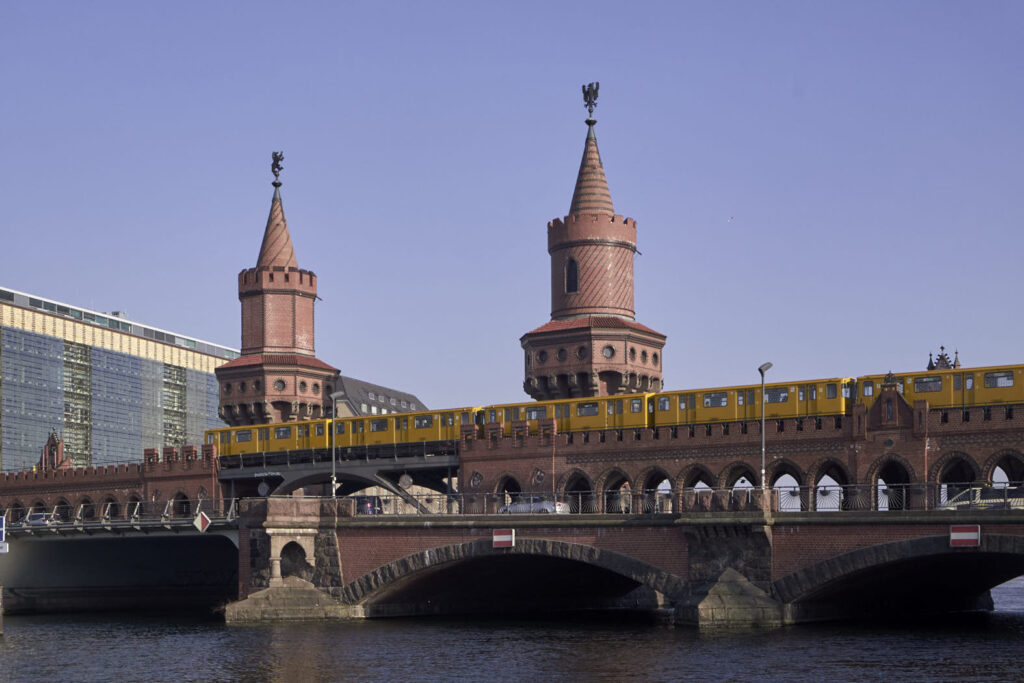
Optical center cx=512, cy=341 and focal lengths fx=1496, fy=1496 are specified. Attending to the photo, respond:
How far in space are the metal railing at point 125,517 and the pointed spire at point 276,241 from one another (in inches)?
767

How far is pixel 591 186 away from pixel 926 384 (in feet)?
110

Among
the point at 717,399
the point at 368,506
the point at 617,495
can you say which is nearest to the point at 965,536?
the point at 617,495

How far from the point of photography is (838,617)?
217 ft

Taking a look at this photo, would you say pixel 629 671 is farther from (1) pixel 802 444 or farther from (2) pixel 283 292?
(2) pixel 283 292

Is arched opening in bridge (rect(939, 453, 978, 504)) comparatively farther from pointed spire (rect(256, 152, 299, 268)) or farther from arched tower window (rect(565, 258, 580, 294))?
pointed spire (rect(256, 152, 299, 268))

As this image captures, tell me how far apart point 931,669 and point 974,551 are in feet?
28.8

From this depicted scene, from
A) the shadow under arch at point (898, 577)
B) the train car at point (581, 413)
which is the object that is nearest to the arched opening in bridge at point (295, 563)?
the train car at point (581, 413)

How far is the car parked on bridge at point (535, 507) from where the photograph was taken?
72.9m

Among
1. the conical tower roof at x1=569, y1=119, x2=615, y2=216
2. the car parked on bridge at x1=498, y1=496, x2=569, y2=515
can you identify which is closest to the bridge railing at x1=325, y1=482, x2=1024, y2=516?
the car parked on bridge at x1=498, y1=496, x2=569, y2=515

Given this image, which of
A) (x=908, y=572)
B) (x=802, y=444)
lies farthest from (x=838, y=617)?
(x=802, y=444)

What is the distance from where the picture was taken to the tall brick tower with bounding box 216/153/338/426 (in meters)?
111

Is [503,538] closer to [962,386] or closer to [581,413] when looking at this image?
[581,413]

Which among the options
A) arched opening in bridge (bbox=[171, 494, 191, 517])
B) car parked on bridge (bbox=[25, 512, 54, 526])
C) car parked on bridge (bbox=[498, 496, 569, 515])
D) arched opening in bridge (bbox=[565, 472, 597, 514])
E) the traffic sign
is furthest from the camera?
arched opening in bridge (bbox=[171, 494, 191, 517])

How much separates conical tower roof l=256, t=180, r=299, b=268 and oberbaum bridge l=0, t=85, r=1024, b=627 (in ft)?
0.49
